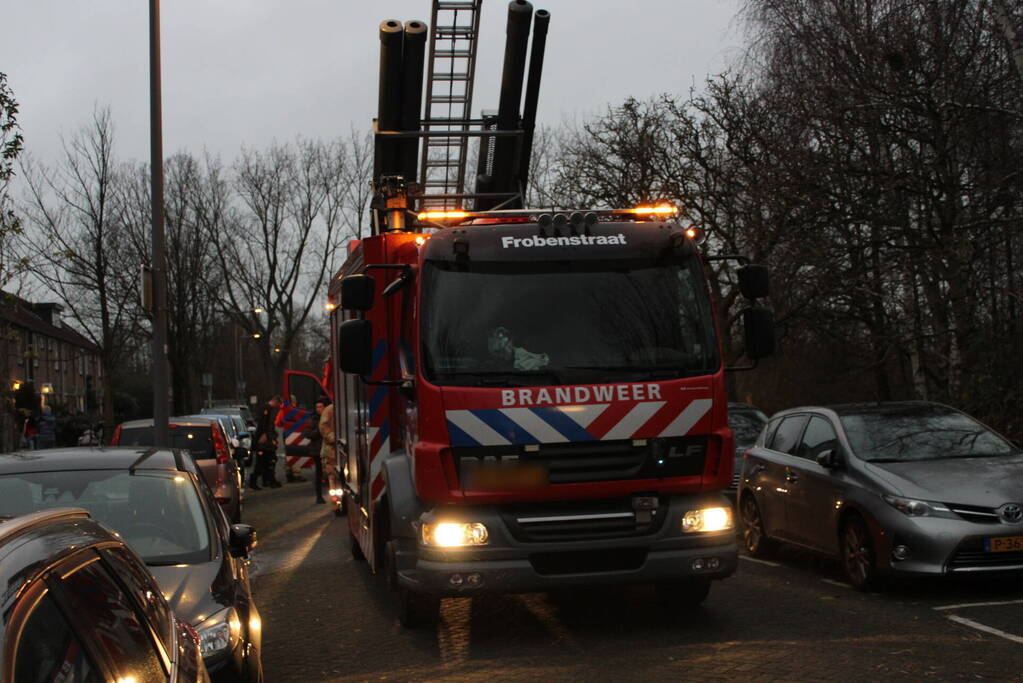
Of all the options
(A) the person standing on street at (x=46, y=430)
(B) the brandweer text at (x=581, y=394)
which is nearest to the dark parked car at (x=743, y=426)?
(B) the brandweer text at (x=581, y=394)

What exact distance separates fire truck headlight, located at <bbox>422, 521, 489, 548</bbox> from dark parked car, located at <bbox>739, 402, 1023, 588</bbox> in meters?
3.38

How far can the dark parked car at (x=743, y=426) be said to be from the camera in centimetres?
1761

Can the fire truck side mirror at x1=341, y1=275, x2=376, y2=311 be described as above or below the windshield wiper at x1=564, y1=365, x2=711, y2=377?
above

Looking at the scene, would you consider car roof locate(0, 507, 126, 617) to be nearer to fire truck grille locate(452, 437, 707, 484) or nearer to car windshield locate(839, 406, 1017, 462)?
fire truck grille locate(452, 437, 707, 484)

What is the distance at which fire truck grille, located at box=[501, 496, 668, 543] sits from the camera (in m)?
7.84

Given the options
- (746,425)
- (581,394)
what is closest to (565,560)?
(581,394)

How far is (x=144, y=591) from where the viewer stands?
3520 mm

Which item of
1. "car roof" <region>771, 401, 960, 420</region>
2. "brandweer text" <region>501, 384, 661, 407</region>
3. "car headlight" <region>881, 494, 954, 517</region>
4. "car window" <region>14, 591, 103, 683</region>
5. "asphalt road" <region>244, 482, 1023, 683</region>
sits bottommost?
"asphalt road" <region>244, 482, 1023, 683</region>

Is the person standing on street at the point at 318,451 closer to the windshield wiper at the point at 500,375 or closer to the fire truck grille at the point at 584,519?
the windshield wiper at the point at 500,375

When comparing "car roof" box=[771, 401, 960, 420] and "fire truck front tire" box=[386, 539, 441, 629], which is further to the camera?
"car roof" box=[771, 401, 960, 420]

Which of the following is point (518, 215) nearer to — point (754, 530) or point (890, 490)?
point (890, 490)

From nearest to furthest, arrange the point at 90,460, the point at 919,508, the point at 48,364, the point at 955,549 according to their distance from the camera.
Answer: the point at 90,460, the point at 955,549, the point at 919,508, the point at 48,364

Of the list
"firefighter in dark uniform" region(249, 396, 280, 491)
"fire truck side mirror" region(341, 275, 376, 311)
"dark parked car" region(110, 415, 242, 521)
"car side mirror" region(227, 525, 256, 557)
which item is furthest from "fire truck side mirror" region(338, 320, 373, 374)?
"firefighter in dark uniform" region(249, 396, 280, 491)

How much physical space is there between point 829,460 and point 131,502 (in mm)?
5928
